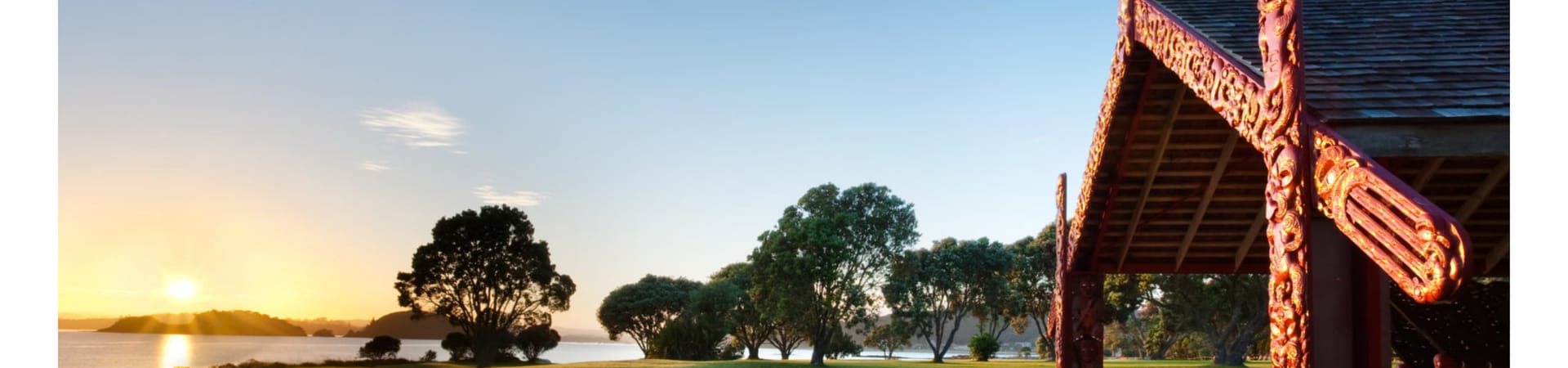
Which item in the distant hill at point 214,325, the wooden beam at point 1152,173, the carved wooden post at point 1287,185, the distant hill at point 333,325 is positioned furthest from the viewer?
the distant hill at point 333,325

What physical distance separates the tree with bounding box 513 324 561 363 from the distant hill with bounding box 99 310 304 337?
5.13 metres

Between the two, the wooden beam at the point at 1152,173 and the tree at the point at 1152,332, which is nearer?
the wooden beam at the point at 1152,173

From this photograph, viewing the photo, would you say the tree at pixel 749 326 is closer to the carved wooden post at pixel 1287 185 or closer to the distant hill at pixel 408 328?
the distant hill at pixel 408 328

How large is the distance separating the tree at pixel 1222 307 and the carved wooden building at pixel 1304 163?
17.8m

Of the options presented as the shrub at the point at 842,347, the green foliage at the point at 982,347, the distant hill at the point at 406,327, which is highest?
the distant hill at the point at 406,327

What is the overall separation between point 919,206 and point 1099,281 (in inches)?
738

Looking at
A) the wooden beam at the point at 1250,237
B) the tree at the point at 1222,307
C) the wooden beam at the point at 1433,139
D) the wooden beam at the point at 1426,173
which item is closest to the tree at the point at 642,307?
the tree at the point at 1222,307

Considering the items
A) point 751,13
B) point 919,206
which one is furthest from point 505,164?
point 919,206

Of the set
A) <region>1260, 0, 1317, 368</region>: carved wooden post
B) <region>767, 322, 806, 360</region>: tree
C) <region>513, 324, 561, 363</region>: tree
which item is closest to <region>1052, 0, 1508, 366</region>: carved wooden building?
<region>1260, 0, 1317, 368</region>: carved wooden post

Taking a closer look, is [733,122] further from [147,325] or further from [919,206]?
[147,325]

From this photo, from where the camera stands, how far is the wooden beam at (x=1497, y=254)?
7789 millimetres

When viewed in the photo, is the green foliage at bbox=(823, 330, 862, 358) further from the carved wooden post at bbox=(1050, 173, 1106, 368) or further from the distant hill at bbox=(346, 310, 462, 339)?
the carved wooden post at bbox=(1050, 173, 1106, 368)

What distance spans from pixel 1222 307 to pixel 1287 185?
23658 millimetres
